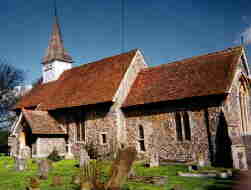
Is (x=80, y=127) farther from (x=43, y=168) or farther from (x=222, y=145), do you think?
(x=222, y=145)

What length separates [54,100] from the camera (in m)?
27.8

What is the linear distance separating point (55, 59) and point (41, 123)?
10.5 meters

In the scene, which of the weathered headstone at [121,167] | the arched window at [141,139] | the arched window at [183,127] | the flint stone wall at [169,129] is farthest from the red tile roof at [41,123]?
the weathered headstone at [121,167]

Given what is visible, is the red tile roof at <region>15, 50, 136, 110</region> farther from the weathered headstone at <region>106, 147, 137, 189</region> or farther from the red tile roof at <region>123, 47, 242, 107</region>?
the weathered headstone at <region>106, 147, 137, 189</region>

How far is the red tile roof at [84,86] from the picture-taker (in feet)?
79.8

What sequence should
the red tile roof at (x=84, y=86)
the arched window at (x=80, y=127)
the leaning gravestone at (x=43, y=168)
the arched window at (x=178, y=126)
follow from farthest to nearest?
the arched window at (x=80, y=127)
the red tile roof at (x=84, y=86)
the arched window at (x=178, y=126)
the leaning gravestone at (x=43, y=168)

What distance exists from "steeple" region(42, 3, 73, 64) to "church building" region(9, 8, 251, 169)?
461 cm

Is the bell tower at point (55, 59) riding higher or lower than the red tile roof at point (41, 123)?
higher

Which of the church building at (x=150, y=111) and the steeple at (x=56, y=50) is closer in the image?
the church building at (x=150, y=111)

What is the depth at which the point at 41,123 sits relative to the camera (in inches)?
997

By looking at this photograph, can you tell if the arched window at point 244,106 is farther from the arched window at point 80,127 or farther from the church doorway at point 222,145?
the arched window at point 80,127

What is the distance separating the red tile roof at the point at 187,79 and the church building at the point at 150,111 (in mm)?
70

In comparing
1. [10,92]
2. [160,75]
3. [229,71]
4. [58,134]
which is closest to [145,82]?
[160,75]

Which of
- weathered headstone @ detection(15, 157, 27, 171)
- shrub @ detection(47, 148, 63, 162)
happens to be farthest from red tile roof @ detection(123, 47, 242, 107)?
weathered headstone @ detection(15, 157, 27, 171)
